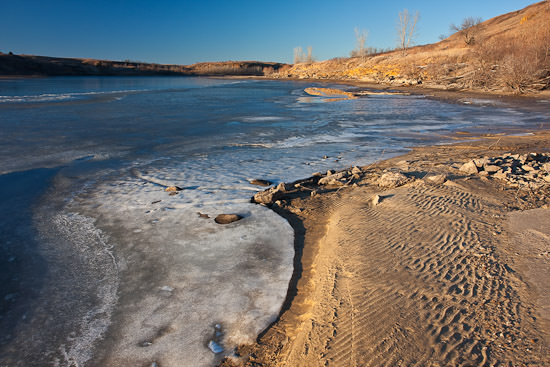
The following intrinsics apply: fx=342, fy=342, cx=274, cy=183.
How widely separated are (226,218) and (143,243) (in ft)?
3.90

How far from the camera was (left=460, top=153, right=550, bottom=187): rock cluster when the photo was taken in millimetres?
5547

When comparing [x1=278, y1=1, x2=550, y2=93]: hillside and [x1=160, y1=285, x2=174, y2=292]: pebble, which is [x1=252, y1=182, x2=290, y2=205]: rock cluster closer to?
[x1=160, y1=285, x2=174, y2=292]: pebble

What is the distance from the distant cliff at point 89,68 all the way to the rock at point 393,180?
257ft

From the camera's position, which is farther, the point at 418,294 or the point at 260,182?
the point at 260,182

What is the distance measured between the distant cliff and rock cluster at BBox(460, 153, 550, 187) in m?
79.3

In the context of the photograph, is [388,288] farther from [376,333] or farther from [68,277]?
[68,277]

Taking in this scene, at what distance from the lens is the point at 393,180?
19.0ft

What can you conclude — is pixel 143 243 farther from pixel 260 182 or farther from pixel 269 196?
pixel 260 182

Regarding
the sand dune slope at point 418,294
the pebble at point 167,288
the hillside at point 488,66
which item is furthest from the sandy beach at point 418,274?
the hillside at point 488,66

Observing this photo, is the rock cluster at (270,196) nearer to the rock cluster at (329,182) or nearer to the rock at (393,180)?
the rock cluster at (329,182)

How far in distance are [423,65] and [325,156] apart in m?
40.6

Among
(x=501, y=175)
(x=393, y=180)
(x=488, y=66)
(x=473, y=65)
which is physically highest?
(x=473, y=65)

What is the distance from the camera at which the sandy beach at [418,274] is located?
244 centimetres

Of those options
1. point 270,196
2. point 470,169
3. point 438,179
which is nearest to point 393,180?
point 438,179
